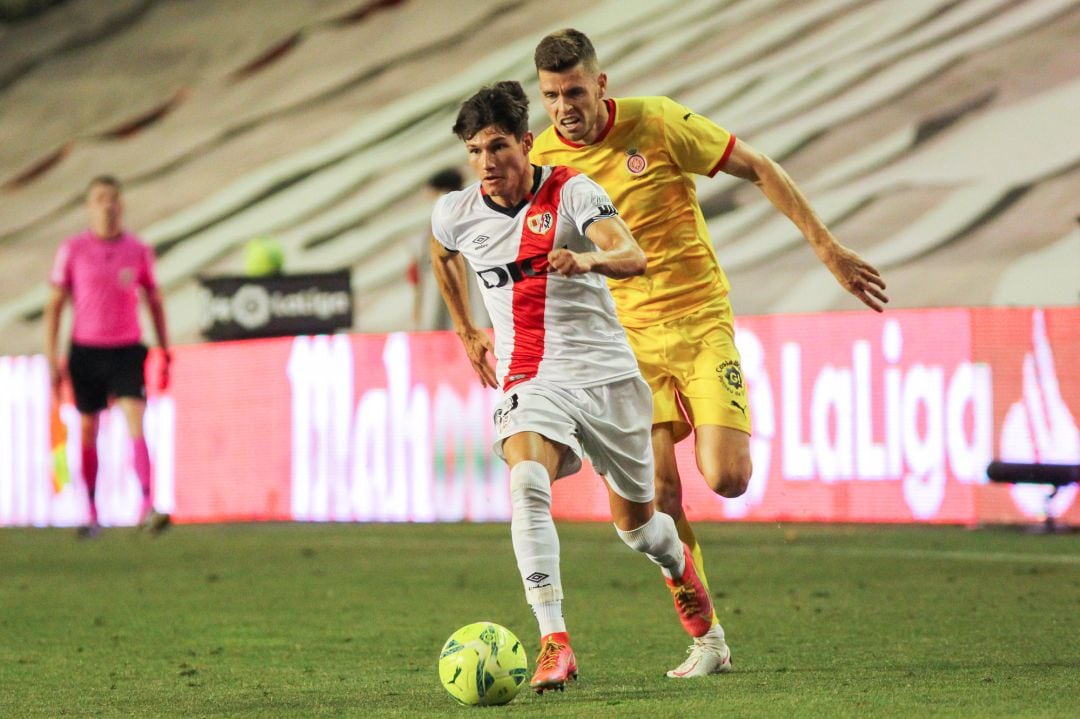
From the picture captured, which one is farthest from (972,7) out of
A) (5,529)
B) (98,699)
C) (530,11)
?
(98,699)

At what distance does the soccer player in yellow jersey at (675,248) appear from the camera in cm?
621

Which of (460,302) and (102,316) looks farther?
(102,316)

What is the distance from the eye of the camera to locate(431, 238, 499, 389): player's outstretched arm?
20.1 feet

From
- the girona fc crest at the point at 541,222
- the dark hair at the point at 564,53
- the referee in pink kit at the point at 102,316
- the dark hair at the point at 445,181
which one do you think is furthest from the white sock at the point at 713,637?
the dark hair at the point at 445,181

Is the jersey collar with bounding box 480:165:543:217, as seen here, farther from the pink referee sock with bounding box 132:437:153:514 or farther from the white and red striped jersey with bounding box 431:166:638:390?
the pink referee sock with bounding box 132:437:153:514

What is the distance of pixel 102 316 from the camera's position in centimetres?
1230

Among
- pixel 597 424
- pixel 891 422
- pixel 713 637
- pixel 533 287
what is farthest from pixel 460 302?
pixel 891 422

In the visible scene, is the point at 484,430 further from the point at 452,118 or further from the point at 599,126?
the point at 452,118

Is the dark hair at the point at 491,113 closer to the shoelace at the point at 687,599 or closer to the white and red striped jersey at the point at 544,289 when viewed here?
the white and red striped jersey at the point at 544,289

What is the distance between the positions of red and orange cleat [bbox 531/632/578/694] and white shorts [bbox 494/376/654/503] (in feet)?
1.77

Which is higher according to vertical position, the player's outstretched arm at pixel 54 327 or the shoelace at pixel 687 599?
the player's outstretched arm at pixel 54 327

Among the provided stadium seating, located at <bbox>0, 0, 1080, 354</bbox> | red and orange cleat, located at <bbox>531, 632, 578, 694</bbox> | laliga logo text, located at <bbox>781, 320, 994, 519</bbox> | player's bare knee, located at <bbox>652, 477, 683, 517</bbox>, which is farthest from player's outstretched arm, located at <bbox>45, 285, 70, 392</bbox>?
red and orange cleat, located at <bbox>531, 632, 578, 694</bbox>

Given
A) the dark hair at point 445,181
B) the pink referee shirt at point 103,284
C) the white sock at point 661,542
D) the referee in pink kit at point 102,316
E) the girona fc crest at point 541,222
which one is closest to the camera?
the girona fc crest at point 541,222

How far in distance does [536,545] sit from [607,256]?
865 millimetres
